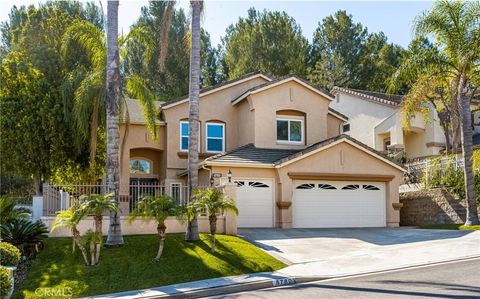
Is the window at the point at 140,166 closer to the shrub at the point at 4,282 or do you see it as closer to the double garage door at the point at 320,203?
the double garage door at the point at 320,203

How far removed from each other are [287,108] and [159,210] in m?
12.3

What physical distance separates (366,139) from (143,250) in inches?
916

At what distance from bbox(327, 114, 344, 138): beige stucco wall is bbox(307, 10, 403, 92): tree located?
1806cm

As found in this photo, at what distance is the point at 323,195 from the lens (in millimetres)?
22406

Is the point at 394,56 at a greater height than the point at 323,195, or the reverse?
the point at 394,56

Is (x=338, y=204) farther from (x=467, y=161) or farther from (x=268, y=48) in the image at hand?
(x=268, y=48)

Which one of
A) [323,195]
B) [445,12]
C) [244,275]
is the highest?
[445,12]

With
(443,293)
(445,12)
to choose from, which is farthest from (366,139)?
(443,293)

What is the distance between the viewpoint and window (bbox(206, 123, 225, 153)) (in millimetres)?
25047

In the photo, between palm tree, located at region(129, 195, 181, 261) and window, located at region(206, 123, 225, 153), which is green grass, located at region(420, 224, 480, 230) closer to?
window, located at region(206, 123, 225, 153)

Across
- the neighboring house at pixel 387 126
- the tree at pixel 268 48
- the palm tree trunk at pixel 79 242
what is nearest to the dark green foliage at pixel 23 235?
the palm tree trunk at pixel 79 242

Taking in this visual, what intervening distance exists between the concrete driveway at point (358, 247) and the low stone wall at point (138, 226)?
1.40 m

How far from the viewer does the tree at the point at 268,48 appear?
42875mm

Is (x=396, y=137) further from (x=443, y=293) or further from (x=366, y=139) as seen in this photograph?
(x=443, y=293)
